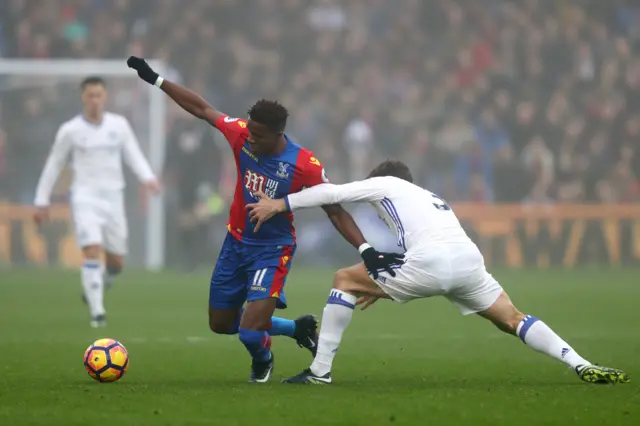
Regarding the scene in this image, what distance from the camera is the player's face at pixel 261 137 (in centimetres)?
864

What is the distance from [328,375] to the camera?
8633 millimetres

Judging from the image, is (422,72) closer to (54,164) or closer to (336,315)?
(54,164)

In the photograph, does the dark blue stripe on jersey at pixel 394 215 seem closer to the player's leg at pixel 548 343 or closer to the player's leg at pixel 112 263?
the player's leg at pixel 548 343

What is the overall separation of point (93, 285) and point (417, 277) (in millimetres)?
5829

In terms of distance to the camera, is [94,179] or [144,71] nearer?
[144,71]

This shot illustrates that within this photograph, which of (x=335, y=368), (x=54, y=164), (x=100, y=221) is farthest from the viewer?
(x=100, y=221)

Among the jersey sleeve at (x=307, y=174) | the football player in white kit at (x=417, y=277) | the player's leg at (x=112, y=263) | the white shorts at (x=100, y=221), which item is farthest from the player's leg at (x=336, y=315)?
the player's leg at (x=112, y=263)

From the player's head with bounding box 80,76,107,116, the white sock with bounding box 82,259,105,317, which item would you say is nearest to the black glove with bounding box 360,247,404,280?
the white sock with bounding box 82,259,105,317

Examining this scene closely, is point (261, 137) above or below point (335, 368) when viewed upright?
above

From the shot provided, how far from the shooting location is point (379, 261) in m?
8.47

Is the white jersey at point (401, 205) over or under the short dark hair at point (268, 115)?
under

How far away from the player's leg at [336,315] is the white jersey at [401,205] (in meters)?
0.38

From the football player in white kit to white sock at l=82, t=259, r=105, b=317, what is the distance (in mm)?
5173

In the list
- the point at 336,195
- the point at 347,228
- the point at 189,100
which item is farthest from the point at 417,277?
the point at 189,100
